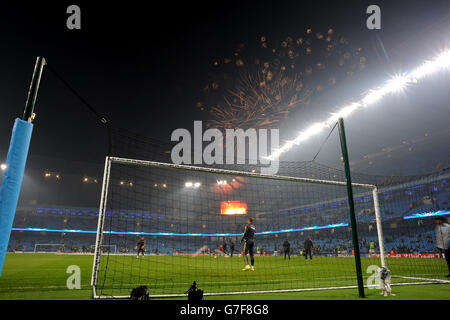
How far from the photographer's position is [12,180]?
2896mm

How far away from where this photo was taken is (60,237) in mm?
45375

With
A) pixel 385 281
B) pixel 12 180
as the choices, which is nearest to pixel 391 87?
pixel 385 281

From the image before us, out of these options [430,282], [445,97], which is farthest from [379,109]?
[430,282]

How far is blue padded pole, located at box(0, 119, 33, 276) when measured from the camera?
277 cm

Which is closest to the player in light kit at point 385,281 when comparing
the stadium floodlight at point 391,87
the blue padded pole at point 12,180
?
the blue padded pole at point 12,180

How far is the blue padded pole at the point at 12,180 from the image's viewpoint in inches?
109

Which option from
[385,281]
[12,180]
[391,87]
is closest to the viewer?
[12,180]

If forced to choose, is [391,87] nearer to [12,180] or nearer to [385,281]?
[385,281]

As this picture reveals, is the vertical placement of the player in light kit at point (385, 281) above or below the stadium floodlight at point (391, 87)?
below

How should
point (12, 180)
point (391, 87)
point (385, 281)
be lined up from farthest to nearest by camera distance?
point (391, 87), point (385, 281), point (12, 180)

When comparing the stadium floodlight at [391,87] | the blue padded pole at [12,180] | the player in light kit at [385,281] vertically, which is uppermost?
the stadium floodlight at [391,87]

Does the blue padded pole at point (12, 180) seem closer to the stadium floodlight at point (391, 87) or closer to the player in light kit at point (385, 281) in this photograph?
the player in light kit at point (385, 281)

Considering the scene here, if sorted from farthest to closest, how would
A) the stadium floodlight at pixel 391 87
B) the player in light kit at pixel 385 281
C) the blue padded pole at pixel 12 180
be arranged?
the stadium floodlight at pixel 391 87 → the player in light kit at pixel 385 281 → the blue padded pole at pixel 12 180
